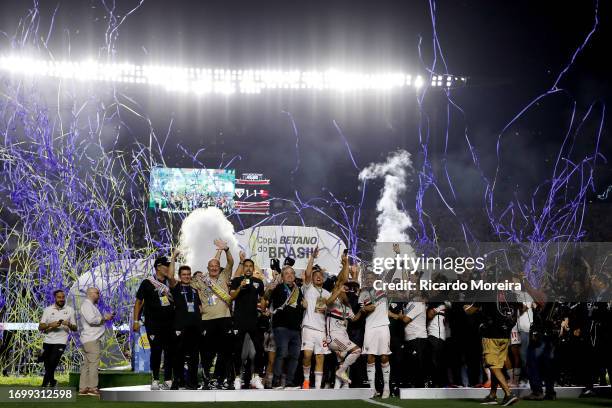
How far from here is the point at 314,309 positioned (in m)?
12.4

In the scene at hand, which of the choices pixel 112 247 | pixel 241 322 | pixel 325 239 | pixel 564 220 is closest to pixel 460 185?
pixel 564 220

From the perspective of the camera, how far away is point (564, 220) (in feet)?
144

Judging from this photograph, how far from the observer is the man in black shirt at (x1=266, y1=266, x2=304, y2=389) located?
12438mm

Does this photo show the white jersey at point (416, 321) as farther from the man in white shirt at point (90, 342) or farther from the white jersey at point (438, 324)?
the man in white shirt at point (90, 342)

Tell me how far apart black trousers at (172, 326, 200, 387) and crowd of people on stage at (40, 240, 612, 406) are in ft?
0.05

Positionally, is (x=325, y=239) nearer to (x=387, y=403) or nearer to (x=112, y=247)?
(x=112, y=247)

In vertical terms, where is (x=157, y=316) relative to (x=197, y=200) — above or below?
below

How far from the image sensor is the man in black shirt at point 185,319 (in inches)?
461

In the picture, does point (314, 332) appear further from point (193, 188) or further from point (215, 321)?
point (193, 188)

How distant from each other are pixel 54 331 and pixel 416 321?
5851 mm

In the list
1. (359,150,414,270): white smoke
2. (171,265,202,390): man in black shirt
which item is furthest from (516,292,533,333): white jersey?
(359,150,414,270): white smoke

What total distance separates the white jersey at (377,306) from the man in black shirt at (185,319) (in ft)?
8.36

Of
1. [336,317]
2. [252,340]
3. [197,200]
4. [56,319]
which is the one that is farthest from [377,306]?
[197,200]

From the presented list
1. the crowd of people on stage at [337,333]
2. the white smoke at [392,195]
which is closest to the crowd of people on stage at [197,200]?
the white smoke at [392,195]
